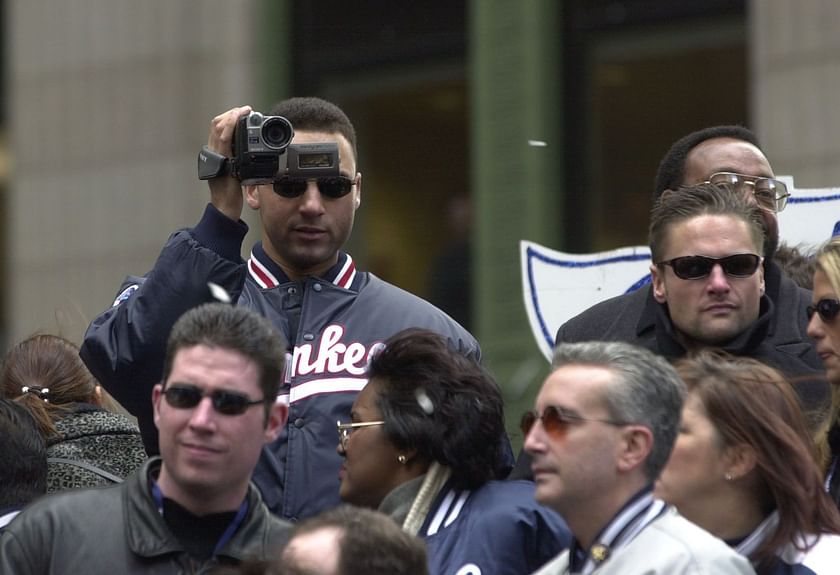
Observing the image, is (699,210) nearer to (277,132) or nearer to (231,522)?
(277,132)

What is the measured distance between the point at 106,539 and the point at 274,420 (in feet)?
1.60

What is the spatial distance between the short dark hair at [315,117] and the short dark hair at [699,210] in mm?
→ 970

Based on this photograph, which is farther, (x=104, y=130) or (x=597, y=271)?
(x=104, y=130)

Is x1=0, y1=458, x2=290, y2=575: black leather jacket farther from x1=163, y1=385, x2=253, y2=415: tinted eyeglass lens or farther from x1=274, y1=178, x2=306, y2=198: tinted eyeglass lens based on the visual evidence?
x1=274, y1=178, x2=306, y2=198: tinted eyeglass lens

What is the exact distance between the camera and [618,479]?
409 centimetres

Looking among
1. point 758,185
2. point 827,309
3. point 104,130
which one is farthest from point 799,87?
point 104,130

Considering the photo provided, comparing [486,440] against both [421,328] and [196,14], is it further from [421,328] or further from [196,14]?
[196,14]

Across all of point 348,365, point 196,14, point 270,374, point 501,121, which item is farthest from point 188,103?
point 270,374

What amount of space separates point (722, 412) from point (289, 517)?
1298mm

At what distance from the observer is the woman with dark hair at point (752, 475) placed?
14.4 feet

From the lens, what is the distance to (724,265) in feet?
16.9

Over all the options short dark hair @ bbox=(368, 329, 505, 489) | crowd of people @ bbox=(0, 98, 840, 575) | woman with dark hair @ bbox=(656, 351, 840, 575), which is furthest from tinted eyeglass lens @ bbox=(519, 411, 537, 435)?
short dark hair @ bbox=(368, 329, 505, 489)

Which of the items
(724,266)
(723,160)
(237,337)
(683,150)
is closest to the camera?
(237,337)

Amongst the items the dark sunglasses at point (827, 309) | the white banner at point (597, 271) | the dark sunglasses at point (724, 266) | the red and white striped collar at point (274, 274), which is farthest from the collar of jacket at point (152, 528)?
the white banner at point (597, 271)
